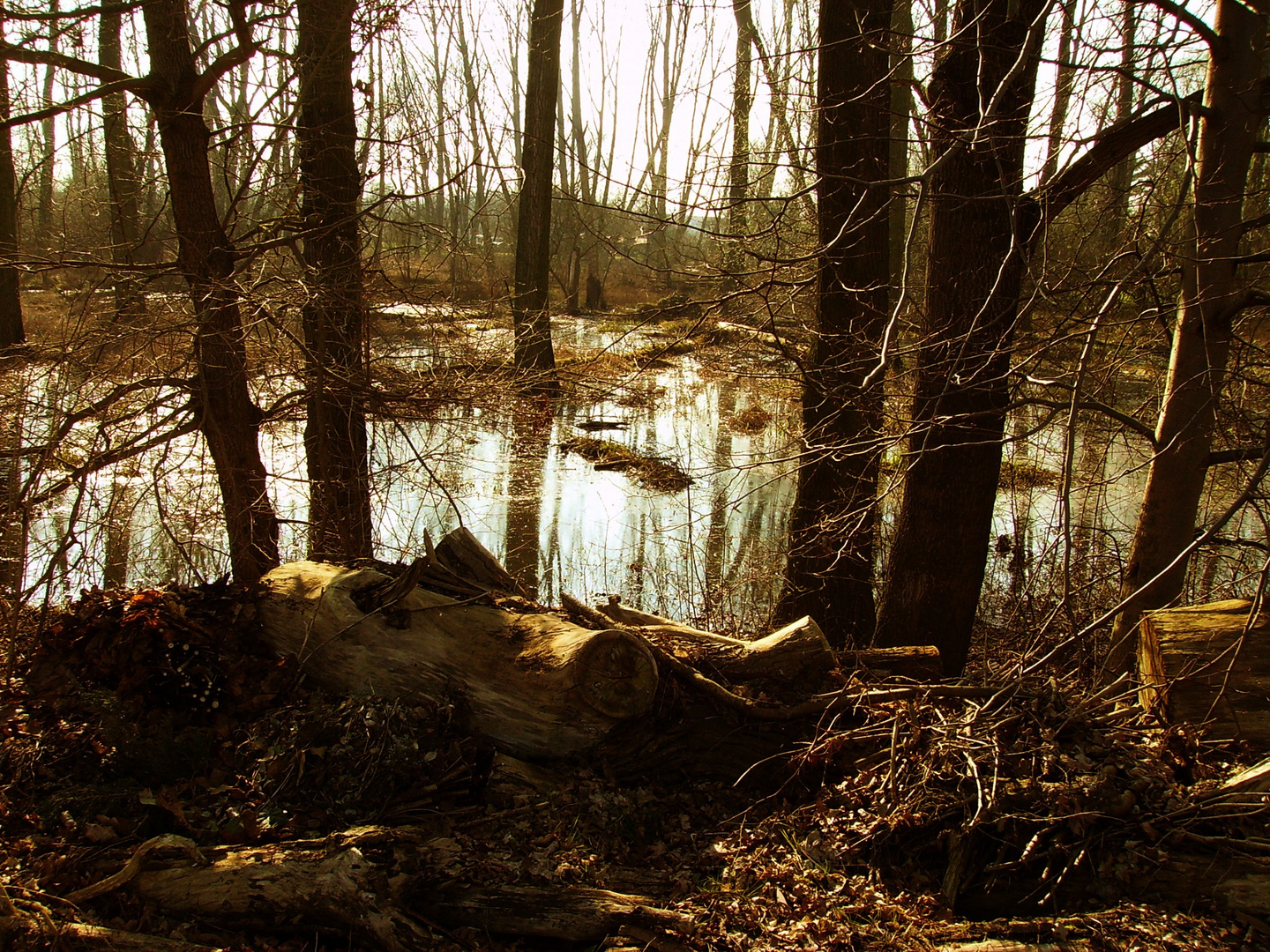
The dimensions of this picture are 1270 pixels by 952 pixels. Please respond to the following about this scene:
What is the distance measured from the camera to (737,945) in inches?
110

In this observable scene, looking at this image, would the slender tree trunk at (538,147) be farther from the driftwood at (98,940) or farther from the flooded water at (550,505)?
the driftwood at (98,940)

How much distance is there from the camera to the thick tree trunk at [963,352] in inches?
184

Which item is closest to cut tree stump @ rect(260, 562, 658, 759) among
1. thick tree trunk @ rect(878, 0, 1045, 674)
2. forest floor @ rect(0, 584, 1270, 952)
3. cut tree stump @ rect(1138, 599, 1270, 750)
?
forest floor @ rect(0, 584, 1270, 952)

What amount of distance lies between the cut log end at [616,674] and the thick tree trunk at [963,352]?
5.59ft

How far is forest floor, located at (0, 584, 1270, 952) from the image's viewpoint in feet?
9.30

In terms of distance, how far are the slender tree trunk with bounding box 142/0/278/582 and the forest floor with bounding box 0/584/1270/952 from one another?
1.86 meters

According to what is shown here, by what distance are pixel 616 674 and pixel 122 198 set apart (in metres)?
4.96

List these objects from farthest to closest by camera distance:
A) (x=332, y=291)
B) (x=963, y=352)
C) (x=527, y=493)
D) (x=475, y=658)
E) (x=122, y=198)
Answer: (x=527, y=493) → (x=122, y=198) → (x=332, y=291) → (x=963, y=352) → (x=475, y=658)

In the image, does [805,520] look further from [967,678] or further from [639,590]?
[967,678]

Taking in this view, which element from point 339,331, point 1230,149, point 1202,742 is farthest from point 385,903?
point 1230,149

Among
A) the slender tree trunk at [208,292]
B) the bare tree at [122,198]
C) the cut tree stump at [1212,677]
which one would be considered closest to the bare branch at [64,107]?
the bare tree at [122,198]

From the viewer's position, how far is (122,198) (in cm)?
603

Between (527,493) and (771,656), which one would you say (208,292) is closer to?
(771,656)

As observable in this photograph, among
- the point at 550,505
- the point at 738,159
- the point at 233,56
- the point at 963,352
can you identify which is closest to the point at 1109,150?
the point at 963,352
